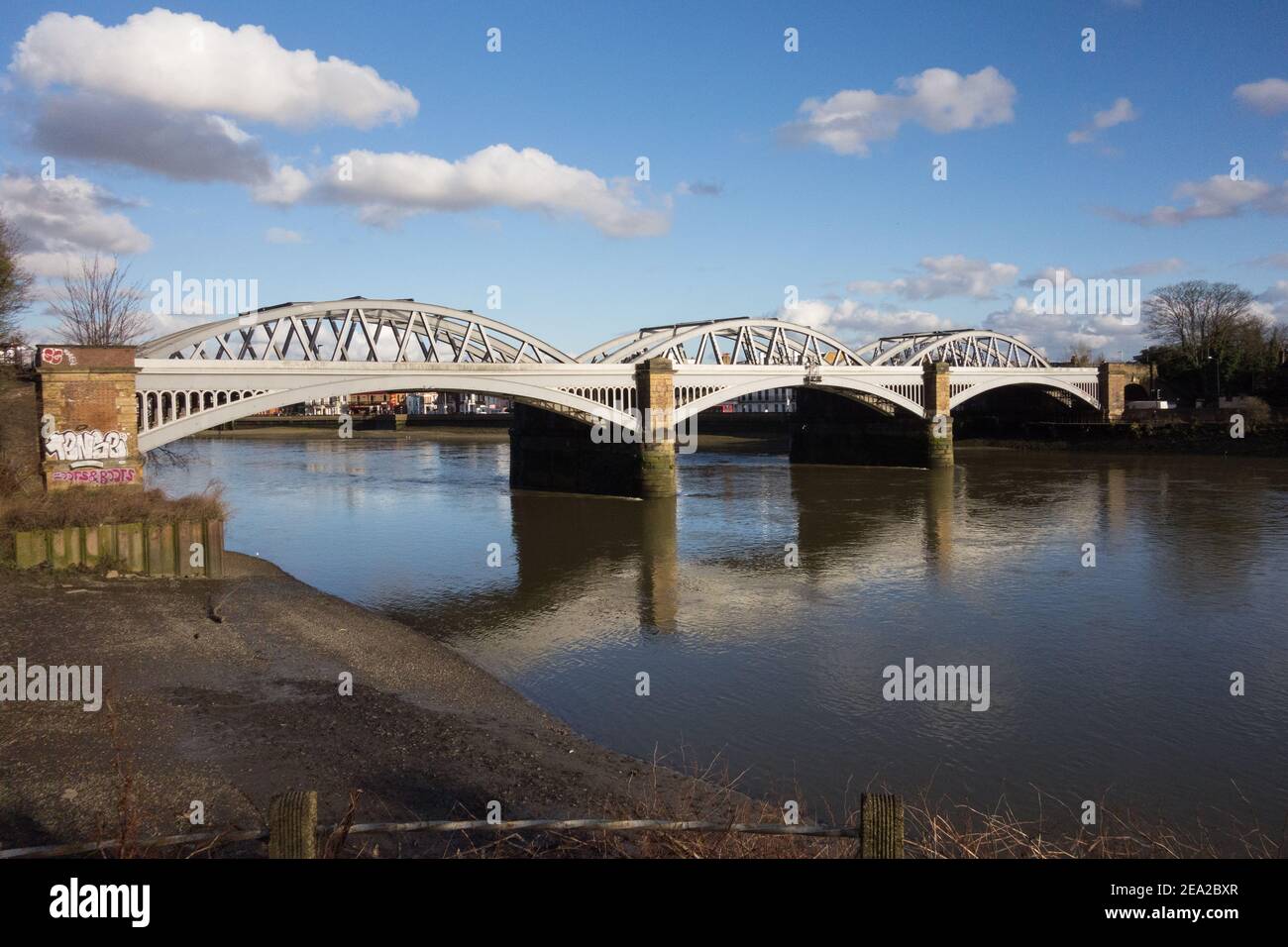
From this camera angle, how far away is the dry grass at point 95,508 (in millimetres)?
17922

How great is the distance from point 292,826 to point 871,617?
15625 millimetres

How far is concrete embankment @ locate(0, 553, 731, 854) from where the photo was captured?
27.2ft

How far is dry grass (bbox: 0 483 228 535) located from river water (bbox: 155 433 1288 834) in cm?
385

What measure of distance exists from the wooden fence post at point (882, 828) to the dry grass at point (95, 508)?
1791cm

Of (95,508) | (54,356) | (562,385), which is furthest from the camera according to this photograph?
(562,385)

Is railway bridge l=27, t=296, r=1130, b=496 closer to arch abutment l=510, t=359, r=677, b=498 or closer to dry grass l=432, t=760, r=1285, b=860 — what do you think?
arch abutment l=510, t=359, r=677, b=498

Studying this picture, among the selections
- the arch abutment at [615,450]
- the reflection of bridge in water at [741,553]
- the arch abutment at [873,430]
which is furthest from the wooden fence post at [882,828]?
the arch abutment at [873,430]

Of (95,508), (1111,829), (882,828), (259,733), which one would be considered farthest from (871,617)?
(95,508)

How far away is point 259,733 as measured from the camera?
10.3 m

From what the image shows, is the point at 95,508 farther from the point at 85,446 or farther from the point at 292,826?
the point at 292,826

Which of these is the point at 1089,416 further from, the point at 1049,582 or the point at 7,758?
the point at 7,758

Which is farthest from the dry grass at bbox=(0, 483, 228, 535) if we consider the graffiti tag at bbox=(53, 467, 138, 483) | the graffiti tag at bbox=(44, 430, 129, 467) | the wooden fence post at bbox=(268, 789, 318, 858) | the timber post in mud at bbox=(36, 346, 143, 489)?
the wooden fence post at bbox=(268, 789, 318, 858)
